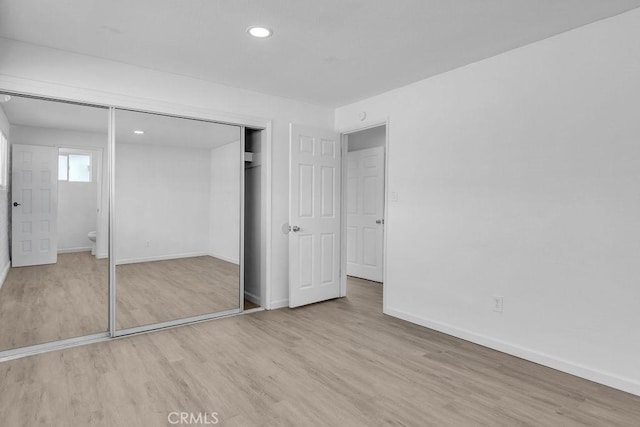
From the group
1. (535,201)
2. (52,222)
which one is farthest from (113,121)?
(535,201)

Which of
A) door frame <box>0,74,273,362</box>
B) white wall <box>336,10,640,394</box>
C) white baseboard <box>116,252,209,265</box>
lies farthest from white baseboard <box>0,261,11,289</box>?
white wall <box>336,10,640,394</box>

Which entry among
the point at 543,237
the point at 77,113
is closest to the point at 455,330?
the point at 543,237

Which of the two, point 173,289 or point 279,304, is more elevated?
point 173,289

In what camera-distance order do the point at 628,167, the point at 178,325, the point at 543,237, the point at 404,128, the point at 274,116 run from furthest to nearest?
1. the point at 274,116
2. the point at 404,128
3. the point at 178,325
4. the point at 543,237
5. the point at 628,167

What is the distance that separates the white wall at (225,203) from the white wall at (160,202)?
0.07 meters

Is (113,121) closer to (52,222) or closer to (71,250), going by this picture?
(52,222)

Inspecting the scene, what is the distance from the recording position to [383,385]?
2477 millimetres

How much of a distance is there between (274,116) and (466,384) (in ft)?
10.8

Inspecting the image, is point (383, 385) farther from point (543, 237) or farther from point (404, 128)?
point (404, 128)

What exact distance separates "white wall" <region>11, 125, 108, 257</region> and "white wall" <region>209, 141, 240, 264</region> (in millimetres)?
1008

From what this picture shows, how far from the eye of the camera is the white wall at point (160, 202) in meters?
3.44

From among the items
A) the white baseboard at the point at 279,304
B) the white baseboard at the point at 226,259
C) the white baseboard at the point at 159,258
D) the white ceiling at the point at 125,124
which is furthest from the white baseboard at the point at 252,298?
the white ceiling at the point at 125,124

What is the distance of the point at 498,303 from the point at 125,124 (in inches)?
145

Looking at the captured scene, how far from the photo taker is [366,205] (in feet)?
19.1
